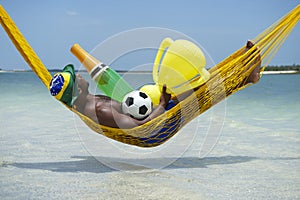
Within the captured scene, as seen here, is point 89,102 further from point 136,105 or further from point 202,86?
point 202,86

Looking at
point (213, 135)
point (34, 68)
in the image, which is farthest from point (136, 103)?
point (213, 135)

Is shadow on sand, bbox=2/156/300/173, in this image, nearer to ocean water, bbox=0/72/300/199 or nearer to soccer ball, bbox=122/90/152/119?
ocean water, bbox=0/72/300/199

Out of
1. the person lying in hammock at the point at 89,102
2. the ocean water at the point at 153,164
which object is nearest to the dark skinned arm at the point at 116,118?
the person lying in hammock at the point at 89,102

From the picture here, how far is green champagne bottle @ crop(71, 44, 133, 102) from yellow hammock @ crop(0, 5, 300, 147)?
29 centimetres

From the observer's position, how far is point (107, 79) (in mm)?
2973

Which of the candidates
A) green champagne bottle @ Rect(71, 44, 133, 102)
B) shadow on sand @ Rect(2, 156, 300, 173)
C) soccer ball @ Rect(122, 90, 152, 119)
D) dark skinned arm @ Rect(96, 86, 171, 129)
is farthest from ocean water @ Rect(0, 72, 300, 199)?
dark skinned arm @ Rect(96, 86, 171, 129)

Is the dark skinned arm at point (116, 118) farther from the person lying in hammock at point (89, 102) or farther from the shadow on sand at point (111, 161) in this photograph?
the shadow on sand at point (111, 161)

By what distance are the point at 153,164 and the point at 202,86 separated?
75cm

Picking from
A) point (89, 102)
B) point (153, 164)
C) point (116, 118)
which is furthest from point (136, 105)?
point (153, 164)

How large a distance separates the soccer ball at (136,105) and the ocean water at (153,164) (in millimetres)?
246

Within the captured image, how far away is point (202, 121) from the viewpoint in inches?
221

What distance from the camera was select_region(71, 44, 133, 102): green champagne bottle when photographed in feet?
9.71

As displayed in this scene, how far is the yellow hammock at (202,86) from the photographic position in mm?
2768

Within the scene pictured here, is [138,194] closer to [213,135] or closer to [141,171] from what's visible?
[141,171]
